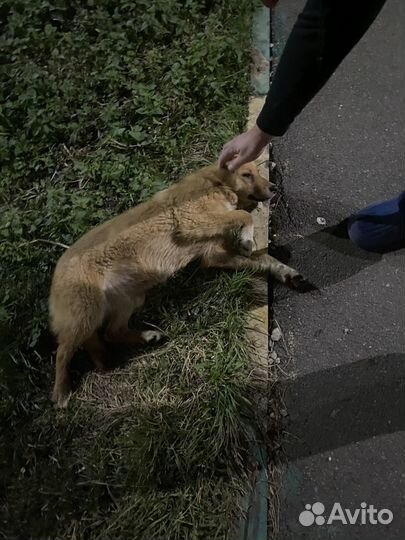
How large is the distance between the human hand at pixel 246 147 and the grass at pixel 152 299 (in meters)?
0.74

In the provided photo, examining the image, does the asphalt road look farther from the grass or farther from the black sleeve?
the black sleeve

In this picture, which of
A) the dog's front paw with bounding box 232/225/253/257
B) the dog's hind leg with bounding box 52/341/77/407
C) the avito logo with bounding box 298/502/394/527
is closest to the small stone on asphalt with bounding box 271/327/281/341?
the dog's front paw with bounding box 232/225/253/257

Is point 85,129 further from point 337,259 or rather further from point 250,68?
point 337,259

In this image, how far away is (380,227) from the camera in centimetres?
342

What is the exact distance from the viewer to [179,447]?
279 centimetres

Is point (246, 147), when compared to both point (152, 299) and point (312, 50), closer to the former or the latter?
point (312, 50)

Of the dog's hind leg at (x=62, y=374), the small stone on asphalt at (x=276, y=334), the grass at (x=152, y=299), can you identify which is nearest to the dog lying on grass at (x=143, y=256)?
the dog's hind leg at (x=62, y=374)

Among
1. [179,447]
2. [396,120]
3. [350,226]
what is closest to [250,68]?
[396,120]

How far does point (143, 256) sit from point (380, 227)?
1.34 m

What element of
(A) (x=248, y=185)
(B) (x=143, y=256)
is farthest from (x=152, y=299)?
(A) (x=248, y=185)

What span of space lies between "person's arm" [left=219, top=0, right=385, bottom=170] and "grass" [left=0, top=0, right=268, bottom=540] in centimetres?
126

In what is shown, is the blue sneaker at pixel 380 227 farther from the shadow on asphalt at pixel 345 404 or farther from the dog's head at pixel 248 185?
the shadow on asphalt at pixel 345 404

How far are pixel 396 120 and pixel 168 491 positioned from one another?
2824 mm

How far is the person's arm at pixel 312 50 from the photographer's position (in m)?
2.00
